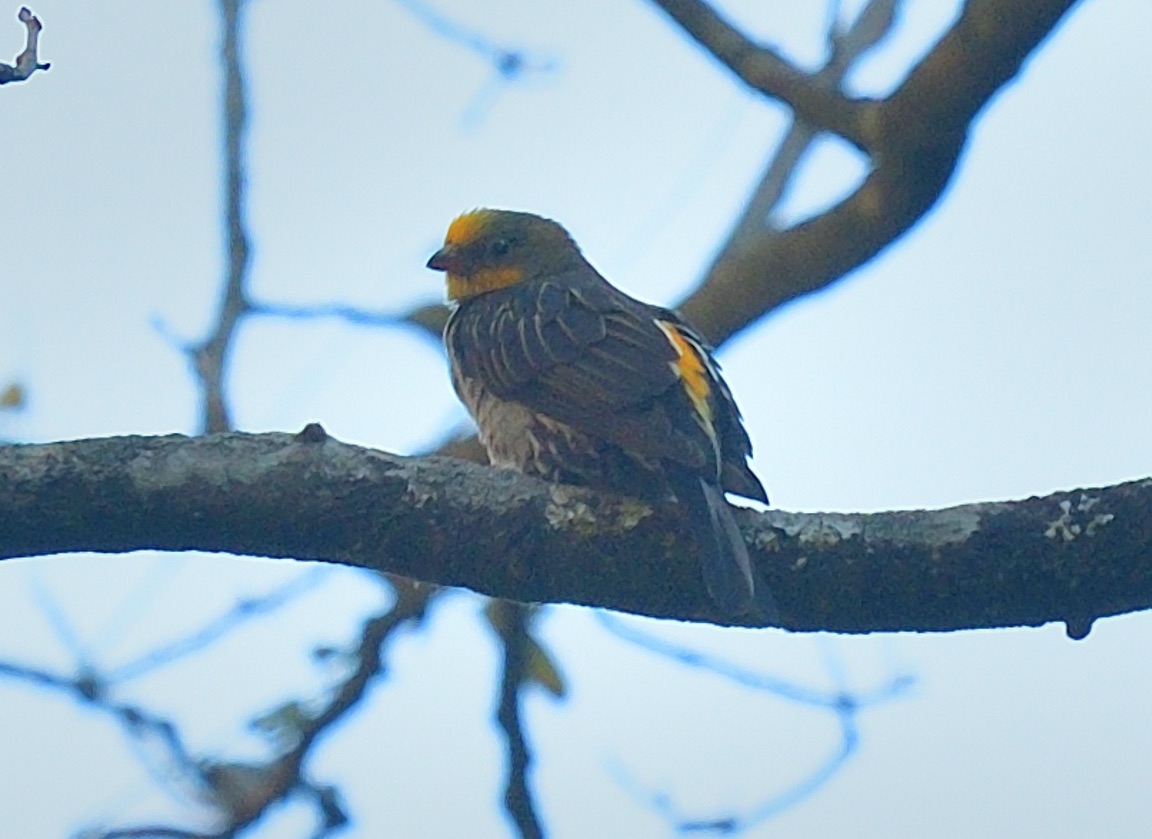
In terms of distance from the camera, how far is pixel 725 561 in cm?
350

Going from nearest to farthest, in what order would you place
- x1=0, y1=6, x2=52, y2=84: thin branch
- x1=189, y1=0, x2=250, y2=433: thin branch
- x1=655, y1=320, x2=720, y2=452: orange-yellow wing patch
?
x1=0, y1=6, x2=52, y2=84: thin branch < x1=655, y1=320, x2=720, y2=452: orange-yellow wing patch < x1=189, y1=0, x2=250, y2=433: thin branch

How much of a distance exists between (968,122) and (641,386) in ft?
3.31

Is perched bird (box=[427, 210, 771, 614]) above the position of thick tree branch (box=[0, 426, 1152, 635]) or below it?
above

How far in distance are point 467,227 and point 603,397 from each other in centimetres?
167

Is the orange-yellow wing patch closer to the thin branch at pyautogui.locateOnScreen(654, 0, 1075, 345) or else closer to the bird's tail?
the thin branch at pyautogui.locateOnScreen(654, 0, 1075, 345)

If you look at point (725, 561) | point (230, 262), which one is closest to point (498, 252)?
point (230, 262)

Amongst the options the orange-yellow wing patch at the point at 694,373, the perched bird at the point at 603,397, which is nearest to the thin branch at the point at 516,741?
the perched bird at the point at 603,397

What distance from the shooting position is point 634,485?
429cm

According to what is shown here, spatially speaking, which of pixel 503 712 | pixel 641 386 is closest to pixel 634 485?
pixel 641 386

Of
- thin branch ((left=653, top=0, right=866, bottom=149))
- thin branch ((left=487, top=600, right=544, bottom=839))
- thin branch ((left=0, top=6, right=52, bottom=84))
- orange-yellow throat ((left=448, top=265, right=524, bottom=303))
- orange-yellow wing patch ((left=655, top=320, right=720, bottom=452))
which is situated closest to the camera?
thin branch ((left=0, top=6, right=52, bottom=84))

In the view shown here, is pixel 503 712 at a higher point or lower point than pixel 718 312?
lower

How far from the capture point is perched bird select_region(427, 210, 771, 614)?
4184mm

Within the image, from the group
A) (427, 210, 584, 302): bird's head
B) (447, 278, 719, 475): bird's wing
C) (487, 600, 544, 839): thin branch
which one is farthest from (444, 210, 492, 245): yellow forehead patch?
(487, 600, 544, 839): thin branch

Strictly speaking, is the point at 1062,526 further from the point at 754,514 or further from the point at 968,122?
the point at 968,122
